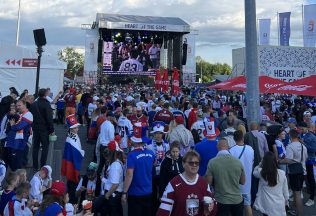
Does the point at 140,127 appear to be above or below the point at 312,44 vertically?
below

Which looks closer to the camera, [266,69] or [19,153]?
[19,153]

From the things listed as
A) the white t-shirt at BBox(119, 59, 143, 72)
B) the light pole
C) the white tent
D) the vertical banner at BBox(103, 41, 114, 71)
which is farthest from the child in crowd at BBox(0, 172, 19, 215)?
the white t-shirt at BBox(119, 59, 143, 72)

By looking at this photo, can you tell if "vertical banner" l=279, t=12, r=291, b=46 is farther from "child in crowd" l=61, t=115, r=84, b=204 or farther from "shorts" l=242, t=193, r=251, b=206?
"child in crowd" l=61, t=115, r=84, b=204

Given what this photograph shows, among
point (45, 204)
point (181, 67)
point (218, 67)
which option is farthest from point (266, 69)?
point (218, 67)

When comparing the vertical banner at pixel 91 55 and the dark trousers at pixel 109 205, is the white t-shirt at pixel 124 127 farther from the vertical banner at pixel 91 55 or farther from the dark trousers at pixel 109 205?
the vertical banner at pixel 91 55

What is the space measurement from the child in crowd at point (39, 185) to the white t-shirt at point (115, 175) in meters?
0.91

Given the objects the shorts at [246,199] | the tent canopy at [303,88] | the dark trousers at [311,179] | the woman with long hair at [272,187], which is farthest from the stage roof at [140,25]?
the woman with long hair at [272,187]

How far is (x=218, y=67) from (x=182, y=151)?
363 ft

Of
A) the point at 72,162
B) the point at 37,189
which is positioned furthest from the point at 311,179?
the point at 37,189

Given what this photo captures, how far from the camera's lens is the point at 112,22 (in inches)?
1382

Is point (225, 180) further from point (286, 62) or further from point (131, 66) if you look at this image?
point (131, 66)

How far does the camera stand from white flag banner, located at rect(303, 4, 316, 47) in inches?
1065

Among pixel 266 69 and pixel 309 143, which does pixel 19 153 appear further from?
pixel 266 69

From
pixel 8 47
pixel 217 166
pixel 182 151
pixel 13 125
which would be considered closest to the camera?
pixel 217 166
